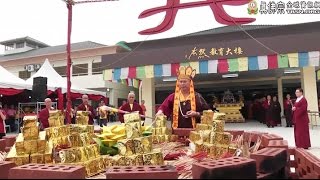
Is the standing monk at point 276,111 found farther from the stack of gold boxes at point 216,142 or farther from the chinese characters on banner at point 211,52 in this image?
the stack of gold boxes at point 216,142

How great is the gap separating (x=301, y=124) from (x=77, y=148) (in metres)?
5.56

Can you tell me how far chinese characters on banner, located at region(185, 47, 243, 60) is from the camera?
406 inches

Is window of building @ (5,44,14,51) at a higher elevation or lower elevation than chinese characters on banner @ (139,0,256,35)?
higher

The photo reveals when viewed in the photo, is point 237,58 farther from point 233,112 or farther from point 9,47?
point 9,47

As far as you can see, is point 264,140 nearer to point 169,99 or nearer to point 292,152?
point 292,152

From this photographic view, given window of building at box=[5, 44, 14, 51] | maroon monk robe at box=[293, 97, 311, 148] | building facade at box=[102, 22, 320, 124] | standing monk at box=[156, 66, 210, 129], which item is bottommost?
maroon monk robe at box=[293, 97, 311, 148]

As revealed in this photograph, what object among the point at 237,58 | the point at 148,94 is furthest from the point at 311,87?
the point at 148,94

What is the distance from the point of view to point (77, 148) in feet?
6.45

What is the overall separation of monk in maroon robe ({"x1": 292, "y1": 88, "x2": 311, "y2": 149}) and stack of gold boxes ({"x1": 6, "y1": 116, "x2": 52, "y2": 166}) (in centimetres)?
539

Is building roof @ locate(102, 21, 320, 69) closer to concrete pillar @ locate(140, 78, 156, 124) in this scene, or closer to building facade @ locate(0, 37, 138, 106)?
concrete pillar @ locate(140, 78, 156, 124)

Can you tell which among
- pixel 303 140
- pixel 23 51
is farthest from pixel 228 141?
pixel 23 51

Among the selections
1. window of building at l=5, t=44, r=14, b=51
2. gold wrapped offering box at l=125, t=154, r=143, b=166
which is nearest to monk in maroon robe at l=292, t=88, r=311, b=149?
gold wrapped offering box at l=125, t=154, r=143, b=166

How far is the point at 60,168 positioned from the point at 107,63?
10897 millimetres

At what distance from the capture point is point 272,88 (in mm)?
18938
